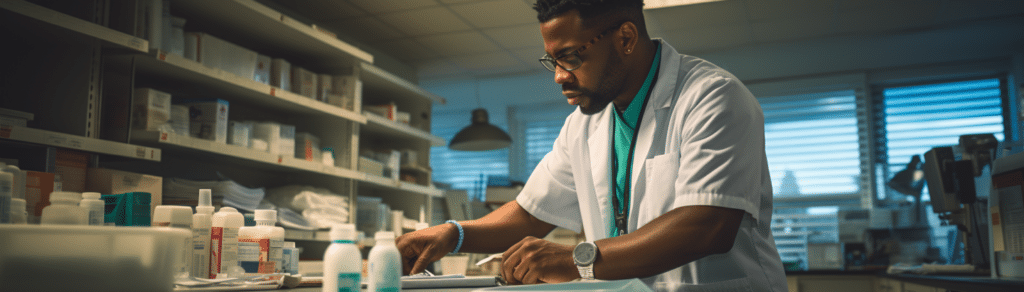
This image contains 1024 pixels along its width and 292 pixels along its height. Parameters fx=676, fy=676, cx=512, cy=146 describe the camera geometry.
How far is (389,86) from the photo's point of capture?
4.34m

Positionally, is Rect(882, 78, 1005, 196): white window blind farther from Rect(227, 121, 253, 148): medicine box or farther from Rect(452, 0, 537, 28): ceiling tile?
Rect(227, 121, 253, 148): medicine box

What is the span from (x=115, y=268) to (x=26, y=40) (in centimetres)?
194

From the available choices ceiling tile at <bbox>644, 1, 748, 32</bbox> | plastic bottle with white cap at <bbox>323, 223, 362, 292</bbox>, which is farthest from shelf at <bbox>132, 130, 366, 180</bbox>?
ceiling tile at <bbox>644, 1, 748, 32</bbox>

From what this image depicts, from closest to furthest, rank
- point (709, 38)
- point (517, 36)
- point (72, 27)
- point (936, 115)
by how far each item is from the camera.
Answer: point (72, 27) < point (517, 36) < point (709, 38) < point (936, 115)

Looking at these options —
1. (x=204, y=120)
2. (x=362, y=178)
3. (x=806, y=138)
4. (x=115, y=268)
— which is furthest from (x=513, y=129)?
(x=115, y=268)

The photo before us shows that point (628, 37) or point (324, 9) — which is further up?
point (324, 9)

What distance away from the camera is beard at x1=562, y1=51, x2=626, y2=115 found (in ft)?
4.66

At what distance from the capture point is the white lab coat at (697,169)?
45.9 inches

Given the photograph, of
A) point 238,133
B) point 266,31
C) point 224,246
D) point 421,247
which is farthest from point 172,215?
point 266,31

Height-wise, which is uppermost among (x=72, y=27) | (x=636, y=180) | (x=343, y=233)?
(x=72, y=27)

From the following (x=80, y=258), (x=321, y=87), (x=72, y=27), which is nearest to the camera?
(x=80, y=258)

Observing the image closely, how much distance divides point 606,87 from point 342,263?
2.57 ft

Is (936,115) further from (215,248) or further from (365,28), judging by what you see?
(215,248)

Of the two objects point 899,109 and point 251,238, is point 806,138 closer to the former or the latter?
point 899,109
